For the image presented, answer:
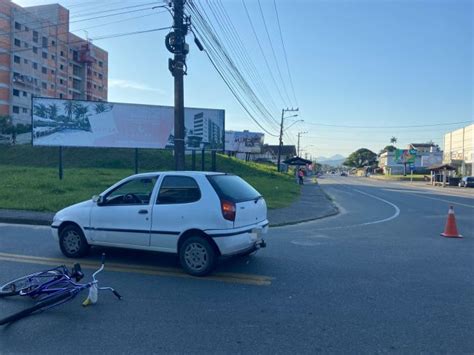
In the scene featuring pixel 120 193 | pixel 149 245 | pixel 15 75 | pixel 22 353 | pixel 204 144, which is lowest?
pixel 22 353

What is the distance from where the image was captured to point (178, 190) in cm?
634

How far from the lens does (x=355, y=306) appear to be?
4.92 meters

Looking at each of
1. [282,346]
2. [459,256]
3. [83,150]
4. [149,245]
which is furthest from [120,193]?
[83,150]

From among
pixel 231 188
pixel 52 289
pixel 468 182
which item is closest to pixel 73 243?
pixel 52 289

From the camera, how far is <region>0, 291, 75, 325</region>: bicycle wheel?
428cm

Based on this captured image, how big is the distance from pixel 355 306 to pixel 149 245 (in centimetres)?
322

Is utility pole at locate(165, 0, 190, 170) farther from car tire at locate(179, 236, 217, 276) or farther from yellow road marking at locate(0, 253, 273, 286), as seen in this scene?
car tire at locate(179, 236, 217, 276)

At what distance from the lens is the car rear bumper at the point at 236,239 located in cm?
589

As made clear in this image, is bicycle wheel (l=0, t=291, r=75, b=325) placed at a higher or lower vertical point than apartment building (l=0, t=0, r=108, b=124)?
lower

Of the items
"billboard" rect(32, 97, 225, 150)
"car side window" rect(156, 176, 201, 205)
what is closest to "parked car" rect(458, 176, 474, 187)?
"billboard" rect(32, 97, 225, 150)

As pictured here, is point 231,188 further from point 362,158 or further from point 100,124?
point 362,158

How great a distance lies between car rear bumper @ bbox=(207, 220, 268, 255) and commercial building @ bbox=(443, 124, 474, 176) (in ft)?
205

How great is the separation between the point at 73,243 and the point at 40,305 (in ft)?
8.78

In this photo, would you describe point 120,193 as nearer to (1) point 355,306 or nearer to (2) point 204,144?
(1) point 355,306
